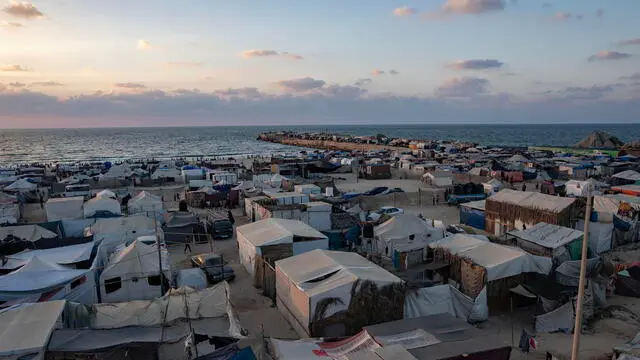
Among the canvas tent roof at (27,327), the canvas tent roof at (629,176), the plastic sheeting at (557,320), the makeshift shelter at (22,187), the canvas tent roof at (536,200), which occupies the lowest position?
the plastic sheeting at (557,320)

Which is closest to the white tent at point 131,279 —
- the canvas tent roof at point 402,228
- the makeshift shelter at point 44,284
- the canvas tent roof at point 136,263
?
the canvas tent roof at point 136,263

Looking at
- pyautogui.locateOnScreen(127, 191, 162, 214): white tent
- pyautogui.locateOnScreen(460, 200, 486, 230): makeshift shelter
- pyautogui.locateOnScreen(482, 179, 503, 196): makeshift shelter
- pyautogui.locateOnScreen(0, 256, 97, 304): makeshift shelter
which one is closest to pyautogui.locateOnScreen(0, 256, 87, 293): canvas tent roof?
pyautogui.locateOnScreen(0, 256, 97, 304): makeshift shelter

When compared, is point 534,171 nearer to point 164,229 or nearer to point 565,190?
point 565,190

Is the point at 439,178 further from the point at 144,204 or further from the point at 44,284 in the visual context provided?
the point at 44,284

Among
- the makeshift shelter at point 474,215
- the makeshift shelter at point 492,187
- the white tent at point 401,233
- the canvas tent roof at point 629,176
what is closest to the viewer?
the white tent at point 401,233

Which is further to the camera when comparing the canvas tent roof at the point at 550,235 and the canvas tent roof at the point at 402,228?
the canvas tent roof at the point at 402,228

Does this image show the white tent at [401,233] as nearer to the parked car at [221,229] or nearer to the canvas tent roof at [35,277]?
the parked car at [221,229]

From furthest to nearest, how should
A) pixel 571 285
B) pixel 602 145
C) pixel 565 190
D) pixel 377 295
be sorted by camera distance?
pixel 602 145 → pixel 565 190 → pixel 571 285 → pixel 377 295

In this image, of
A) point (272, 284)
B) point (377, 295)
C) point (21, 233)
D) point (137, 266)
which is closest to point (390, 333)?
point (377, 295)
